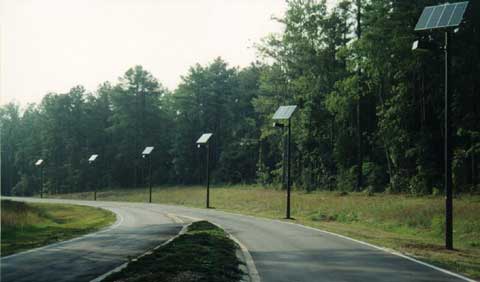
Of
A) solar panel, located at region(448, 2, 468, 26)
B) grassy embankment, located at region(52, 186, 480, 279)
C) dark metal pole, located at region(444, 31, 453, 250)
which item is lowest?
grassy embankment, located at region(52, 186, 480, 279)

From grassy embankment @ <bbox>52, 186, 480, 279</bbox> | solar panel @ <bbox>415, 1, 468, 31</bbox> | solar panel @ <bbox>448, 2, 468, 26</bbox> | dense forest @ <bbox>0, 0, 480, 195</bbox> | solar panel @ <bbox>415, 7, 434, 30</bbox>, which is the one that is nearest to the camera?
grassy embankment @ <bbox>52, 186, 480, 279</bbox>

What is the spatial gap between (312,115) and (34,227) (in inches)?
1282

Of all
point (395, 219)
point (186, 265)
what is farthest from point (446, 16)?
point (186, 265)

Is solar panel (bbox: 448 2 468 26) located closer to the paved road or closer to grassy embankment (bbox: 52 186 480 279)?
grassy embankment (bbox: 52 186 480 279)

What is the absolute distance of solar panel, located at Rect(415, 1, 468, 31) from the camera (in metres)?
16.9

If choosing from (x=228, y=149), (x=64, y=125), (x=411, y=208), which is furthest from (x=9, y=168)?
(x=411, y=208)

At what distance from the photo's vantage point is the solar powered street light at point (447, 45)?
15.8 metres

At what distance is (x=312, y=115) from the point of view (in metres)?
53.0

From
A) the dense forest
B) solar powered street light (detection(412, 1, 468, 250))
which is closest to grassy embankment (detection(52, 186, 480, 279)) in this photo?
solar powered street light (detection(412, 1, 468, 250))

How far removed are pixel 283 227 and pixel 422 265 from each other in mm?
12001

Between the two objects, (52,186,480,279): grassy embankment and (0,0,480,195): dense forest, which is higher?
(0,0,480,195): dense forest

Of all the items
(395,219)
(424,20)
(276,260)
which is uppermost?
(424,20)

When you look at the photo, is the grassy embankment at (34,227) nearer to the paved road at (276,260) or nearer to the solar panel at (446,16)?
the paved road at (276,260)

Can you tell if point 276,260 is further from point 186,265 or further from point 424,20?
point 424,20
